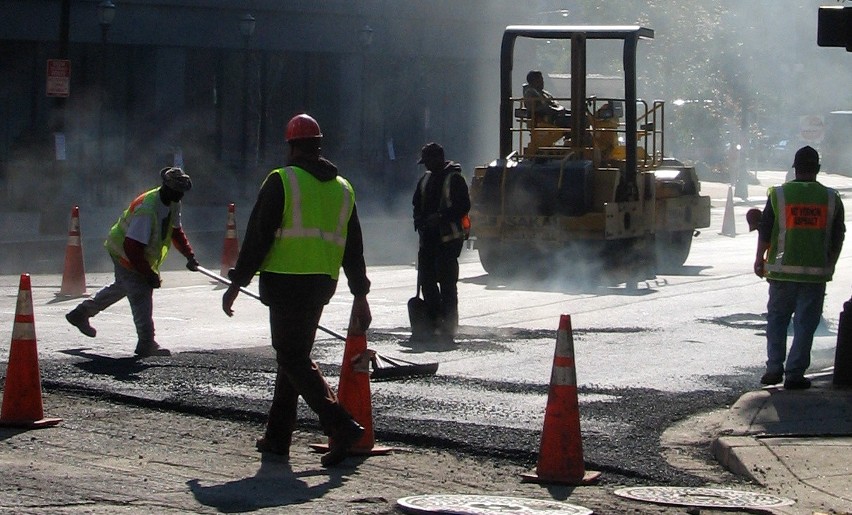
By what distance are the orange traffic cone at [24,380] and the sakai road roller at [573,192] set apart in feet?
33.6

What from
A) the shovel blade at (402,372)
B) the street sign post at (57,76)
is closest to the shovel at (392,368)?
the shovel blade at (402,372)

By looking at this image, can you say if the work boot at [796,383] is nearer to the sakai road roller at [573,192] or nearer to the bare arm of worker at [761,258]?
the bare arm of worker at [761,258]

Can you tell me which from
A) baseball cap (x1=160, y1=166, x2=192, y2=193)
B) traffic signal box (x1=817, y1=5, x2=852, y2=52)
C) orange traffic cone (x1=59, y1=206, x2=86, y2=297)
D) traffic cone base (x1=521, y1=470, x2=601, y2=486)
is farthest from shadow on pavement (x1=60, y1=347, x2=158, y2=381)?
traffic signal box (x1=817, y1=5, x2=852, y2=52)

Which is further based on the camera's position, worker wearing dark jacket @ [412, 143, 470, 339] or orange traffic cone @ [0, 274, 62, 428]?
worker wearing dark jacket @ [412, 143, 470, 339]

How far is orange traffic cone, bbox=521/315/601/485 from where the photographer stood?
255 inches

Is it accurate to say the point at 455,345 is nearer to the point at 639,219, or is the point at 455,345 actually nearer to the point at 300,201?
the point at 300,201

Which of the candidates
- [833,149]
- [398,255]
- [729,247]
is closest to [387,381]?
[398,255]

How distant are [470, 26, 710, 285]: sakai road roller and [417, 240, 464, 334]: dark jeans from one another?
558 centimetres

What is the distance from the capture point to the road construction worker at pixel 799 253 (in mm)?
9000

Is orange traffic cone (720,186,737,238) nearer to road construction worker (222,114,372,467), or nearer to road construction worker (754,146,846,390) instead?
road construction worker (754,146,846,390)

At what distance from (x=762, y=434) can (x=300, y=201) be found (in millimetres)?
2754

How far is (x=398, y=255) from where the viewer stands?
69.7ft

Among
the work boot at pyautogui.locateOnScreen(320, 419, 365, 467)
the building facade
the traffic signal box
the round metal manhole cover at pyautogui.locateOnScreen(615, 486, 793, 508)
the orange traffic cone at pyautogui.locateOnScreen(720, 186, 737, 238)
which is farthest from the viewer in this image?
the building facade

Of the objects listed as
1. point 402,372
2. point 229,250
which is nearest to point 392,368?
point 402,372
